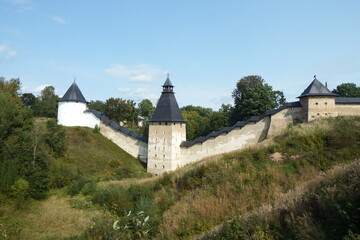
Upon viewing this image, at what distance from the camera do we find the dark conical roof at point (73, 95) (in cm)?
2517

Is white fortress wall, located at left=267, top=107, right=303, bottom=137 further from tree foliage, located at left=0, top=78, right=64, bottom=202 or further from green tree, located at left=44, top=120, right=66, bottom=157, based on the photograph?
green tree, located at left=44, top=120, right=66, bottom=157

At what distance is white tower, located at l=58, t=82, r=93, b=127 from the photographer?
25.1 meters

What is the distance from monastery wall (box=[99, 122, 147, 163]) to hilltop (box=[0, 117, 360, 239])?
8.89 meters

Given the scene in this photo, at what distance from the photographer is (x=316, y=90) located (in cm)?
1752

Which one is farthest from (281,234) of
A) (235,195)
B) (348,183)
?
(235,195)

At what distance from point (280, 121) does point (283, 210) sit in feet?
51.1

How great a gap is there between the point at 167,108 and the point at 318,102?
11938 mm

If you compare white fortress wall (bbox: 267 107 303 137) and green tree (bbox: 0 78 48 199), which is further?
white fortress wall (bbox: 267 107 303 137)

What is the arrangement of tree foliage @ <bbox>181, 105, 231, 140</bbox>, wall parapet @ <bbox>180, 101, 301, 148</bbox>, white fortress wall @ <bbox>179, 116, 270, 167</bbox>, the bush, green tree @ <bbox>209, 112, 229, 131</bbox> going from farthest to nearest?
tree foliage @ <bbox>181, 105, 231, 140</bbox> → green tree @ <bbox>209, 112, 229, 131</bbox> → white fortress wall @ <bbox>179, 116, 270, 167</bbox> → wall parapet @ <bbox>180, 101, 301, 148</bbox> → the bush

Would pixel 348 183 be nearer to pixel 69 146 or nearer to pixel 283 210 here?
pixel 283 210

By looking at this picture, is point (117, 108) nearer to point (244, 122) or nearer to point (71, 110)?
point (71, 110)

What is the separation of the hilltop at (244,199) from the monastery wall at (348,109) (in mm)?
3099

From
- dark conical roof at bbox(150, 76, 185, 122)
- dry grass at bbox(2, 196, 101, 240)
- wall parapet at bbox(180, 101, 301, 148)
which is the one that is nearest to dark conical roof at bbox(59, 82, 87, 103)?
dark conical roof at bbox(150, 76, 185, 122)

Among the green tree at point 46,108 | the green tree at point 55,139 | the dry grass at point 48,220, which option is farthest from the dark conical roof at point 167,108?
the green tree at point 46,108
